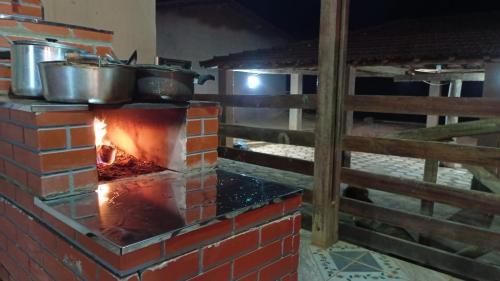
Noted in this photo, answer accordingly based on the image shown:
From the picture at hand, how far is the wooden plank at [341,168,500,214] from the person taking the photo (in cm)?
244

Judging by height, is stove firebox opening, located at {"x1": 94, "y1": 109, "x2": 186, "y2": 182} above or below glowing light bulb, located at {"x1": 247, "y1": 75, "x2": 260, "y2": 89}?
below

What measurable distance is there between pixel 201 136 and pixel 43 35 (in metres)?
1.13

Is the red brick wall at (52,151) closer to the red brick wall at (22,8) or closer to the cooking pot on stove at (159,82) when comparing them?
the cooking pot on stove at (159,82)

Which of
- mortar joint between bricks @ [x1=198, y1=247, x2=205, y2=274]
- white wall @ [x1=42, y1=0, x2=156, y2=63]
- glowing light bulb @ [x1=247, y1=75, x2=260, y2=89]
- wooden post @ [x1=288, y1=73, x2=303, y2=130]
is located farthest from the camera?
glowing light bulb @ [x1=247, y1=75, x2=260, y2=89]

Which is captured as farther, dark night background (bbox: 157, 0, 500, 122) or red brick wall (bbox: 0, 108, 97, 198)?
dark night background (bbox: 157, 0, 500, 122)

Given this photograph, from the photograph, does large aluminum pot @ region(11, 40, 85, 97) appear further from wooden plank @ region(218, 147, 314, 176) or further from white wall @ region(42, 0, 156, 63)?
wooden plank @ region(218, 147, 314, 176)

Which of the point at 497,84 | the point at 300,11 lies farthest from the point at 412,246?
the point at 300,11

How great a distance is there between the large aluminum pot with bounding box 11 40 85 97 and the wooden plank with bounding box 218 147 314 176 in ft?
7.21

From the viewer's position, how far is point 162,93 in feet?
5.43

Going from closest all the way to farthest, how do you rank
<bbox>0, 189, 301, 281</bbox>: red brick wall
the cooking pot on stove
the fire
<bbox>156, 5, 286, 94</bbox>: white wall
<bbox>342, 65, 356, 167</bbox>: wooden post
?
→ 1. <bbox>0, 189, 301, 281</bbox>: red brick wall
2. the cooking pot on stove
3. the fire
4. <bbox>342, 65, 356, 167</bbox>: wooden post
5. <bbox>156, 5, 286, 94</bbox>: white wall

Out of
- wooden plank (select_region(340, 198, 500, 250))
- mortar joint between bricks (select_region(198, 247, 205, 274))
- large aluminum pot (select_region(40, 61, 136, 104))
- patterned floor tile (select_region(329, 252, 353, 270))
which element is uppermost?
large aluminum pot (select_region(40, 61, 136, 104))

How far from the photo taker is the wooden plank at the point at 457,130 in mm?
2803

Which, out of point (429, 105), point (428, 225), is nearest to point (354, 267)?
point (428, 225)

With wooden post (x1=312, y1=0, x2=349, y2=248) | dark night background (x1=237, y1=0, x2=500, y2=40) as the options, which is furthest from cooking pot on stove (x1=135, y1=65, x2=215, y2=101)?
dark night background (x1=237, y1=0, x2=500, y2=40)
